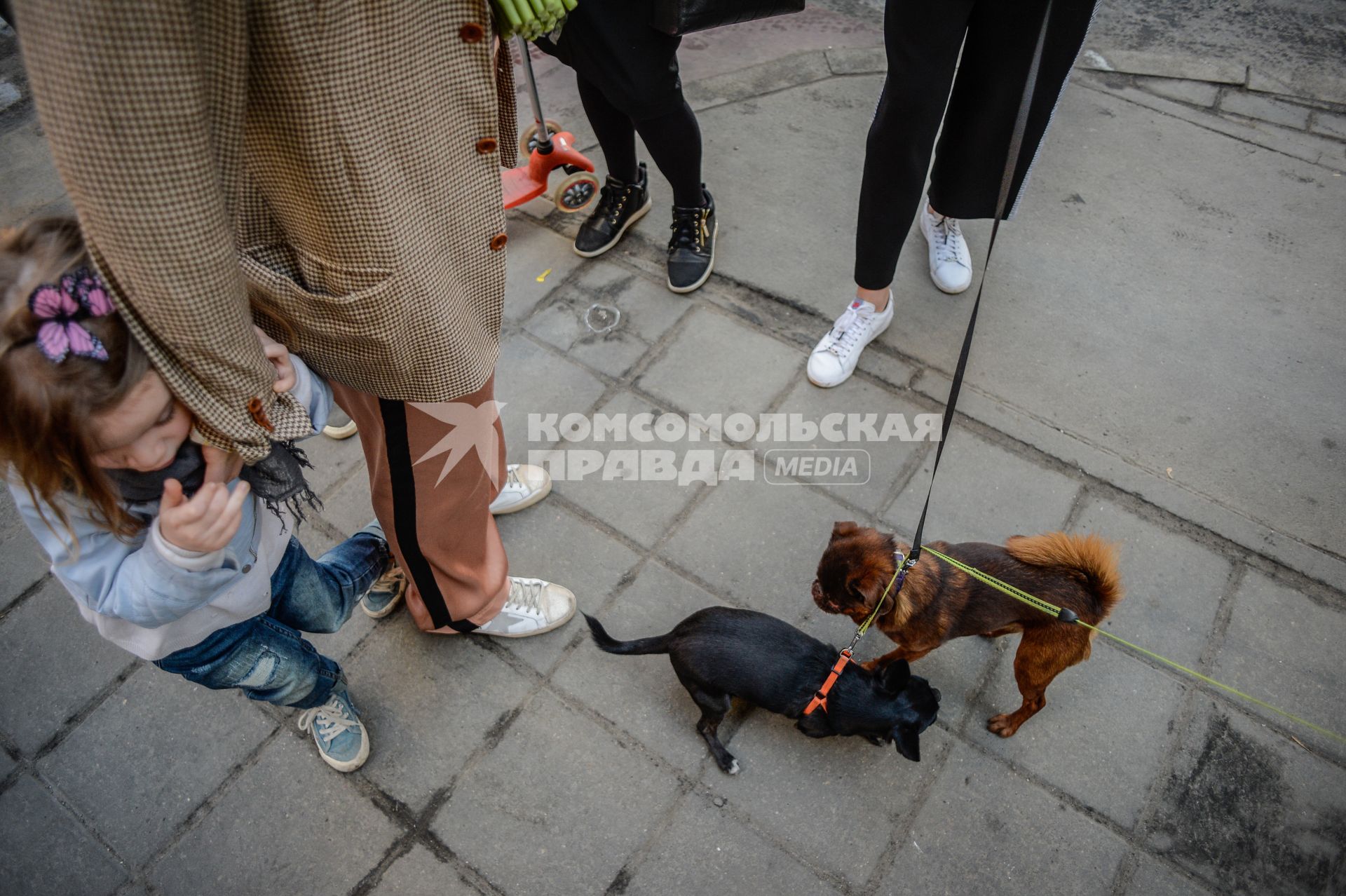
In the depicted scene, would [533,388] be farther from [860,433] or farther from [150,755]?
[150,755]

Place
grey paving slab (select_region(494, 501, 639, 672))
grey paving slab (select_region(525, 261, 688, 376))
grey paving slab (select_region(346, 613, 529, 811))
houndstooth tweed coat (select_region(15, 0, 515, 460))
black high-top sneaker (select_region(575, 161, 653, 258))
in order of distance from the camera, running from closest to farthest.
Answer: houndstooth tweed coat (select_region(15, 0, 515, 460))
grey paving slab (select_region(346, 613, 529, 811))
grey paving slab (select_region(494, 501, 639, 672))
grey paving slab (select_region(525, 261, 688, 376))
black high-top sneaker (select_region(575, 161, 653, 258))

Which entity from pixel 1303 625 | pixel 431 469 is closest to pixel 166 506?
pixel 431 469

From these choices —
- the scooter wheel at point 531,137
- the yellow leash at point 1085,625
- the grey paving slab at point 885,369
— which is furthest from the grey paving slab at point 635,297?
the yellow leash at point 1085,625

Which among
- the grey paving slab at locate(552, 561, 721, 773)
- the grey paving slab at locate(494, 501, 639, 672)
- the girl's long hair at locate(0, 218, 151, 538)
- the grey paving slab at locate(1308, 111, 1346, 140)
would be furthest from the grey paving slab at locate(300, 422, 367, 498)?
the grey paving slab at locate(1308, 111, 1346, 140)

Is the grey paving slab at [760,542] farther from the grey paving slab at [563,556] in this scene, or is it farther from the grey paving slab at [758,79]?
the grey paving slab at [758,79]

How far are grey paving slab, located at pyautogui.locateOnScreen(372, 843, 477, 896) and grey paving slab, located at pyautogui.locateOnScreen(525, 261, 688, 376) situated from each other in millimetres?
1825

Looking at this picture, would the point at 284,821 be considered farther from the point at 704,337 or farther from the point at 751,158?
the point at 751,158

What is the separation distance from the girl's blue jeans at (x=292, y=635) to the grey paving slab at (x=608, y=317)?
1.29 meters

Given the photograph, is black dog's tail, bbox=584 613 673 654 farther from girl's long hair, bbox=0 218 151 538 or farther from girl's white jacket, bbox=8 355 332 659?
girl's long hair, bbox=0 218 151 538

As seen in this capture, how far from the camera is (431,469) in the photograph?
5.98 ft

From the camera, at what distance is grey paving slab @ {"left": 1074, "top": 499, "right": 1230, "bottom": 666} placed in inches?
98.5

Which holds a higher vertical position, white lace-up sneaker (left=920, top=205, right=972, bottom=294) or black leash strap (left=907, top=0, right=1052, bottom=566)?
black leash strap (left=907, top=0, right=1052, bottom=566)

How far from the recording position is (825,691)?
2.12 metres

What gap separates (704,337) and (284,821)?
2.24 meters
